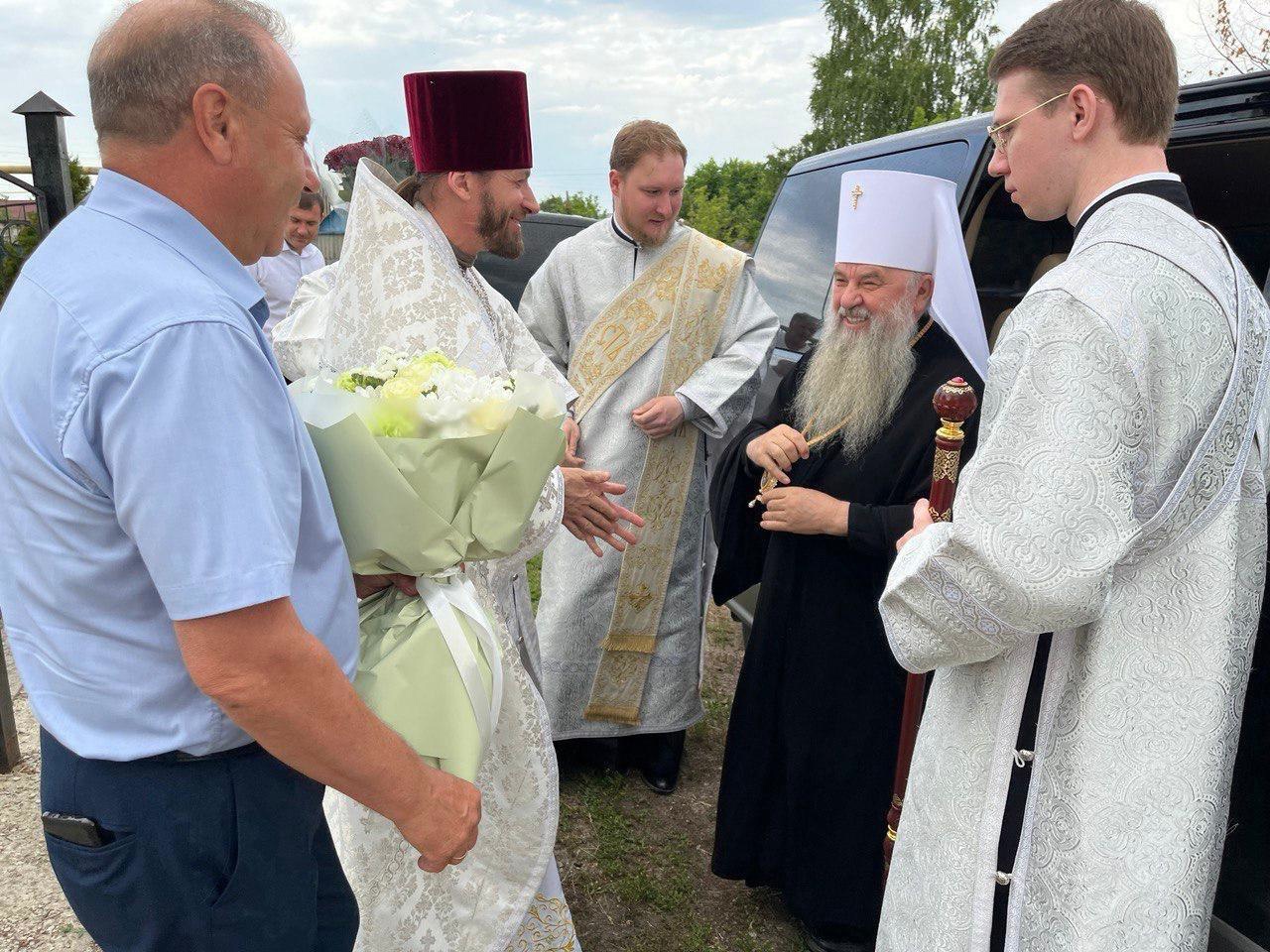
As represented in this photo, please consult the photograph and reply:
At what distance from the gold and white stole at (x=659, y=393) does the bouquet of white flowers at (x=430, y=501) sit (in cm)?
196

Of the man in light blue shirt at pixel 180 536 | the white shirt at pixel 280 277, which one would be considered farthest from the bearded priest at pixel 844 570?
the white shirt at pixel 280 277

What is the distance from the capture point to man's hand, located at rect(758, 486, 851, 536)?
2641 millimetres

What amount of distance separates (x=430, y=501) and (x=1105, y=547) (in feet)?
3.40

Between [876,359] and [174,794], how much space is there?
201 centimetres

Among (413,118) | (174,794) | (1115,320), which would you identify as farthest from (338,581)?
(413,118)

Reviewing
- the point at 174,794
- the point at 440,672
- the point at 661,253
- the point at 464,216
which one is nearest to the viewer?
the point at 174,794

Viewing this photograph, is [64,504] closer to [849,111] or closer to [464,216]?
[464,216]

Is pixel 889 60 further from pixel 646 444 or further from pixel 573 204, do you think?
pixel 646 444

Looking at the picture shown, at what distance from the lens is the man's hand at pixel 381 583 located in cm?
186

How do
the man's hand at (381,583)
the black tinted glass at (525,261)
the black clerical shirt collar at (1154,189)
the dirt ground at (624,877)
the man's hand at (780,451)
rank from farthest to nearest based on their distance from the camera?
the black tinted glass at (525,261)
the dirt ground at (624,877)
the man's hand at (780,451)
the man's hand at (381,583)
the black clerical shirt collar at (1154,189)

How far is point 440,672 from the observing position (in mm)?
1761

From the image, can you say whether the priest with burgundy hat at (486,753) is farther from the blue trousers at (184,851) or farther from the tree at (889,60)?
the tree at (889,60)

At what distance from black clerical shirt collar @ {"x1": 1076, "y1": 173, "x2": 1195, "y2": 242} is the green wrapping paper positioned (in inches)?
38.3

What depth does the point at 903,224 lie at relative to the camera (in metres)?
2.71
